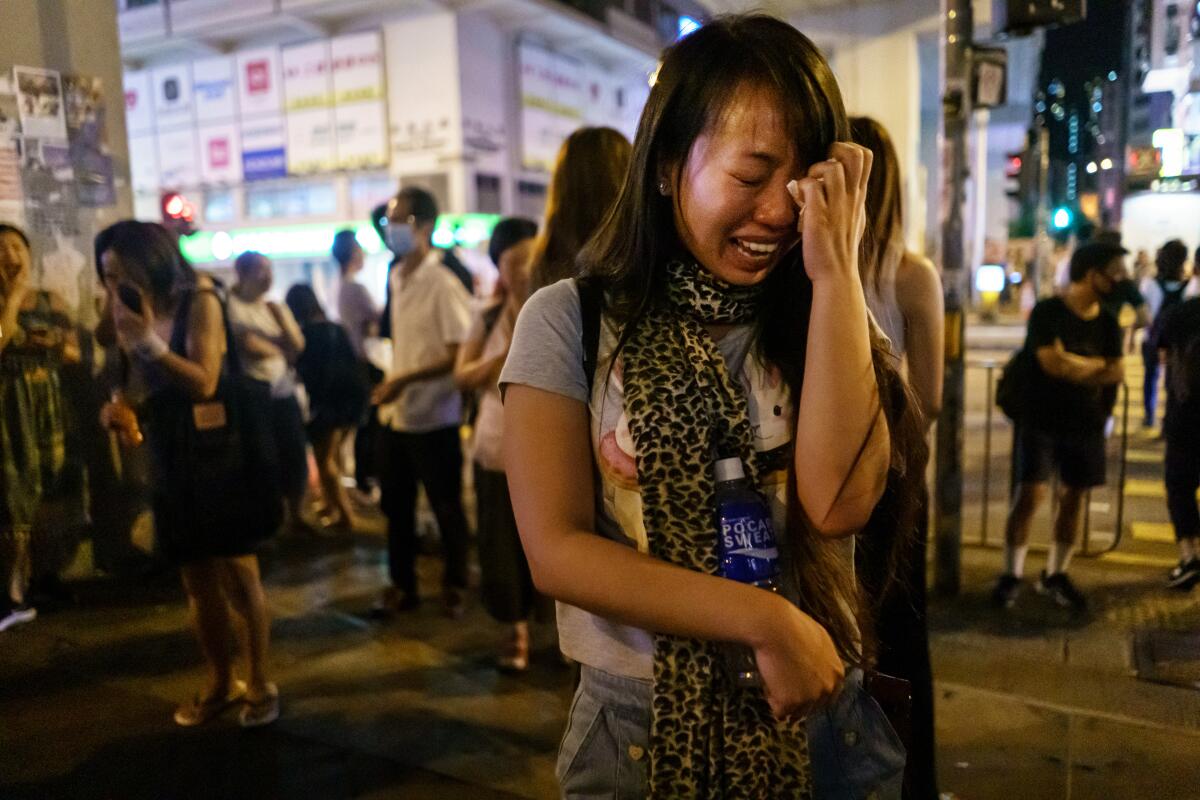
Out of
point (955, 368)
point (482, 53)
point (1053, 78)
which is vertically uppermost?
point (482, 53)

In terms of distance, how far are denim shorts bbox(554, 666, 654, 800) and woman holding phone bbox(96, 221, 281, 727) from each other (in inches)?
97.3

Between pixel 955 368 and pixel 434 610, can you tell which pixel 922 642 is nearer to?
pixel 955 368

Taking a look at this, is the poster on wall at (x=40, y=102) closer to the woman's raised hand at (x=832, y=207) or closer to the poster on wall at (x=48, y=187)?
the poster on wall at (x=48, y=187)

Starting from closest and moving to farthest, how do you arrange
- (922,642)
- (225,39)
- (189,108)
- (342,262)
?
(922,642) → (342,262) → (225,39) → (189,108)

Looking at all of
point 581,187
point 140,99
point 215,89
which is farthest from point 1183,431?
point 140,99

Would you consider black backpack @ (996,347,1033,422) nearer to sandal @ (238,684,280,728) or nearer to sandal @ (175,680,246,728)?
sandal @ (238,684,280,728)

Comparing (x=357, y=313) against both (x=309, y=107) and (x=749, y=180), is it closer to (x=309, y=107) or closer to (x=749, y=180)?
(x=749, y=180)

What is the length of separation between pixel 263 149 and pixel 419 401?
500 inches

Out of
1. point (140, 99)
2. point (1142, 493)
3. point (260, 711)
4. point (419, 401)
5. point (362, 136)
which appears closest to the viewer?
point (260, 711)

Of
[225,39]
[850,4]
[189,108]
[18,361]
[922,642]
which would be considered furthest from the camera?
[189,108]

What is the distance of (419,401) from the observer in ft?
14.8

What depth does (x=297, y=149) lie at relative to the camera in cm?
1505

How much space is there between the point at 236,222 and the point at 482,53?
585cm

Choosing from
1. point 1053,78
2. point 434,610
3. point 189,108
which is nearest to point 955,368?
point 1053,78
